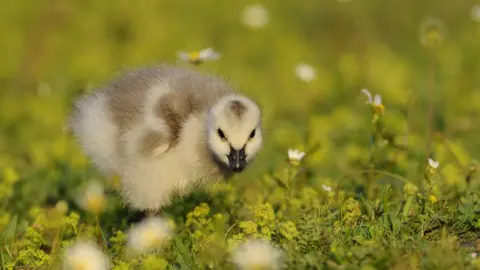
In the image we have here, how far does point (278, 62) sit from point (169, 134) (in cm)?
520

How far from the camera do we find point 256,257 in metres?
3.59

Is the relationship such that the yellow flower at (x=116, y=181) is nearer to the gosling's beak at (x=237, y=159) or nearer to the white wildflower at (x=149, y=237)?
the gosling's beak at (x=237, y=159)

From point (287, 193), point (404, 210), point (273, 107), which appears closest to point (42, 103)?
point (273, 107)

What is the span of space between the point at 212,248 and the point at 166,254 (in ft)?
1.86

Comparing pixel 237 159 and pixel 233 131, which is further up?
pixel 233 131

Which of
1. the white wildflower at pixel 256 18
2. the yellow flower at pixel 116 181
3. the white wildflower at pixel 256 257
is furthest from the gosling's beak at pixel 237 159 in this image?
the white wildflower at pixel 256 18

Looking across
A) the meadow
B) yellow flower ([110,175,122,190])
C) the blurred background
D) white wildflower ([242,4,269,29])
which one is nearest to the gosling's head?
the meadow

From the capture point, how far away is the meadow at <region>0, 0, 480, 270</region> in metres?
4.38

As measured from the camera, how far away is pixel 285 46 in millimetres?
10336

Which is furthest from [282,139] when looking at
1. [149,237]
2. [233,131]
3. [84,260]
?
[84,260]

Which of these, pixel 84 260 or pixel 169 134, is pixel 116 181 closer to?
pixel 169 134

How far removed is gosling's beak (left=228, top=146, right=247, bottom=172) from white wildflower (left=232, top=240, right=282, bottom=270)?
1.05m

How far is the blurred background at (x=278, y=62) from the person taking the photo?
7648 millimetres

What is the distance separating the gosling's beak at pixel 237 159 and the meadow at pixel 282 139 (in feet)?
0.88
